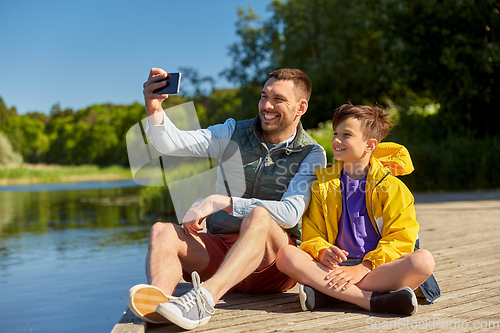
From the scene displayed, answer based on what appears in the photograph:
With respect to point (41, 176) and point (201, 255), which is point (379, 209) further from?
point (41, 176)

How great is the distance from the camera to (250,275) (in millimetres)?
2588

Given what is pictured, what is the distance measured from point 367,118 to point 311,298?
910 millimetres

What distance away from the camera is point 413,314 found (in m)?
2.17

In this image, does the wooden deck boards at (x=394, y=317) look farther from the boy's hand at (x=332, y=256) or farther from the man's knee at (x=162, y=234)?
the man's knee at (x=162, y=234)

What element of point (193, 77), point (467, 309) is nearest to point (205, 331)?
point (467, 309)

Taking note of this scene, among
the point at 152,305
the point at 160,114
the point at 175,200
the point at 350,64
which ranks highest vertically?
the point at 350,64

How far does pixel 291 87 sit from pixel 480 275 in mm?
1605

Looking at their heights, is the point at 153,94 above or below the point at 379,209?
above

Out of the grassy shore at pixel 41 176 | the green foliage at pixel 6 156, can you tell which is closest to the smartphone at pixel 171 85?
the grassy shore at pixel 41 176

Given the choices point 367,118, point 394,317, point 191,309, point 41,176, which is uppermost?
point 367,118

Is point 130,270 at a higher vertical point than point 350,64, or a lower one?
lower

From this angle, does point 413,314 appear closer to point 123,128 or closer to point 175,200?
point 175,200

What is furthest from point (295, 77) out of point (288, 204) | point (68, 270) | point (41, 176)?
point (41, 176)

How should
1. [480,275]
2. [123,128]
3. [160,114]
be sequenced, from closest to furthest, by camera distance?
1. [160,114]
2. [480,275]
3. [123,128]
